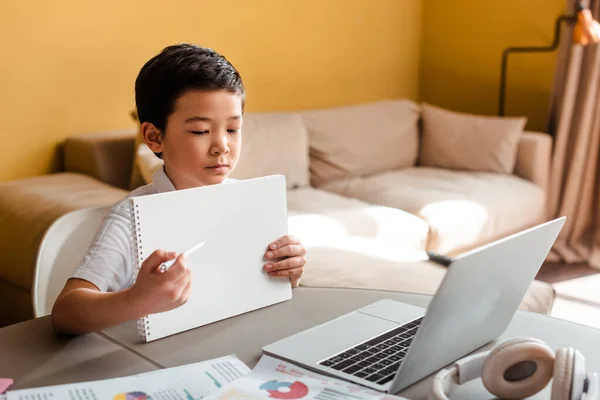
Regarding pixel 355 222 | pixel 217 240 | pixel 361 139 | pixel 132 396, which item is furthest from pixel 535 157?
pixel 132 396

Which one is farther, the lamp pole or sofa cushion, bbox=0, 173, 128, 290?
the lamp pole

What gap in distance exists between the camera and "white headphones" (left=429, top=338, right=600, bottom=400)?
74 cm

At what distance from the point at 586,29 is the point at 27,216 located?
2.64 m

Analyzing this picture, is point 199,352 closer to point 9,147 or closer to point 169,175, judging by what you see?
point 169,175

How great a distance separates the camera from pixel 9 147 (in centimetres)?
280

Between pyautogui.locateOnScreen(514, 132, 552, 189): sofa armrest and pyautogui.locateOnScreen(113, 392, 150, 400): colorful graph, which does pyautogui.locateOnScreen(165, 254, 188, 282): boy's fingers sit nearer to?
pyautogui.locateOnScreen(113, 392, 150, 400): colorful graph

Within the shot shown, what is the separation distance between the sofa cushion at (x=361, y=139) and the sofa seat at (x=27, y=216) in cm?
116

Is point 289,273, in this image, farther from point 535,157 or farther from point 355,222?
point 535,157

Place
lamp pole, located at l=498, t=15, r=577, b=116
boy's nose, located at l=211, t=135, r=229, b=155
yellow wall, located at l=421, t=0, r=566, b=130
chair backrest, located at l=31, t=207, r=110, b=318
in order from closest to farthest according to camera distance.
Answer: boy's nose, located at l=211, t=135, r=229, b=155 → chair backrest, located at l=31, t=207, r=110, b=318 → lamp pole, located at l=498, t=15, r=577, b=116 → yellow wall, located at l=421, t=0, r=566, b=130

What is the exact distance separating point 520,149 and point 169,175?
268cm

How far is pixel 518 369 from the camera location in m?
0.79

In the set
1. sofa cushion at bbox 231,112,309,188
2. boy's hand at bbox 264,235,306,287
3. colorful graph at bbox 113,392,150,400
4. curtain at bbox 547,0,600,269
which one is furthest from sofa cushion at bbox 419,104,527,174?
colorful graph at bbox 113,392,150,400

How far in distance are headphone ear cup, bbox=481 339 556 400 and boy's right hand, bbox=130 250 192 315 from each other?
0.40 m

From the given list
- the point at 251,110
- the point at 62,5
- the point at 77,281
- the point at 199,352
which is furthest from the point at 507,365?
the point at 251,110
